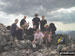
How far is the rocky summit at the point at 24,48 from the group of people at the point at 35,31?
0.75 meters

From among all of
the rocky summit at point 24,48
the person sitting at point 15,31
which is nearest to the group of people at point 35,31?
the person sitting at point 15,31

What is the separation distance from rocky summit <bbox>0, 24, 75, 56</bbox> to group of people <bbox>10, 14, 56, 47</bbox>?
753mm

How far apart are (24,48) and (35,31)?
2496 mm

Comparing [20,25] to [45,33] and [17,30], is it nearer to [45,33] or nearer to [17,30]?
[17,30]

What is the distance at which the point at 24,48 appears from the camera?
21.8 m

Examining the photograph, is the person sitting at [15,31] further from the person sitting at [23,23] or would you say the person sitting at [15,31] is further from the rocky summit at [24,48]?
the person sitting at [23,23]

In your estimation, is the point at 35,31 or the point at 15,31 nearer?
the point at 15,31

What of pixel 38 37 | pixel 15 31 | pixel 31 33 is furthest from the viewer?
pixel 31 33

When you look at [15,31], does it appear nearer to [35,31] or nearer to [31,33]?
[31,33]

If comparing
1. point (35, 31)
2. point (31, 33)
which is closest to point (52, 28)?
point (35, 31)

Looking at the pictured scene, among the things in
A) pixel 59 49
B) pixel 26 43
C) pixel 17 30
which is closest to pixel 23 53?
pixel 26 43

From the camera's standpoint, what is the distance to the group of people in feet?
70.6

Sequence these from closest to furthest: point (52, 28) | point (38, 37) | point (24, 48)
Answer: point (38, 37) < point (24, 48) < point (52, 28)

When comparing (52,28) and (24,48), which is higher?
(52,28)
